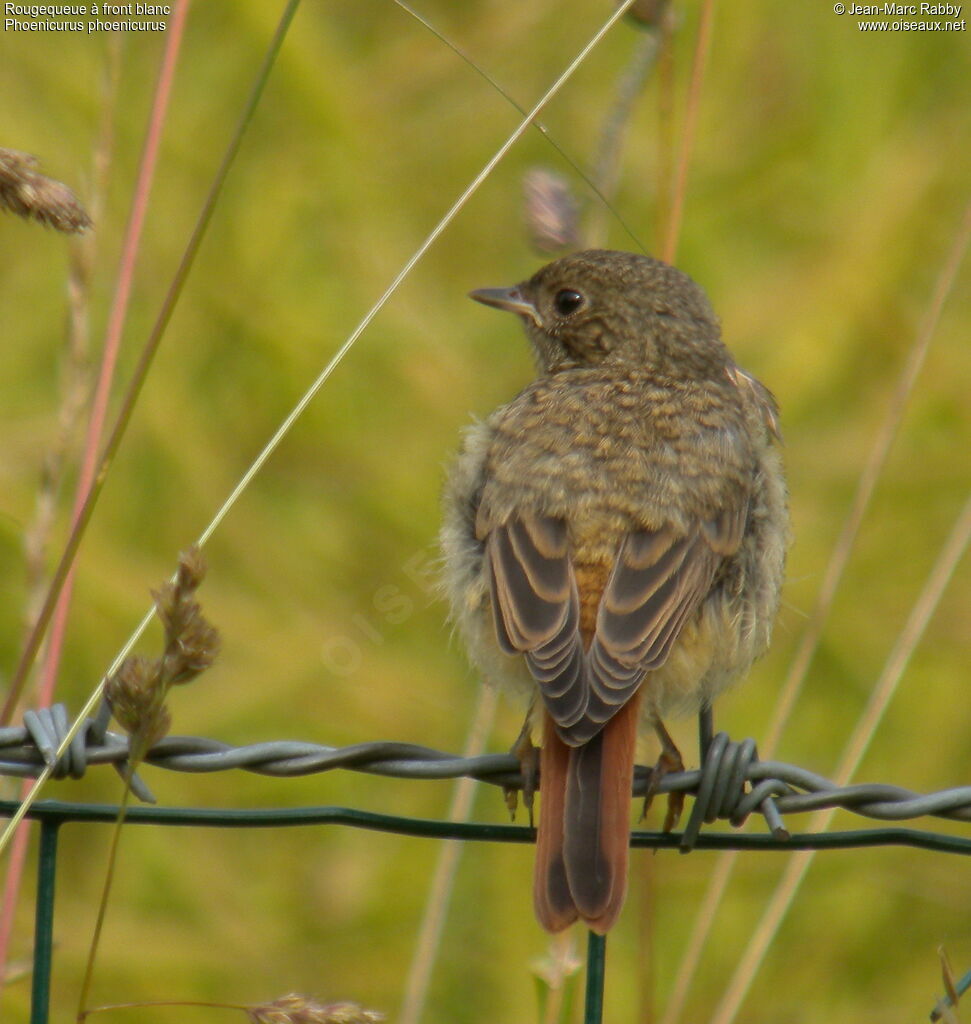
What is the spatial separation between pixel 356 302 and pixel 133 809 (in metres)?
3.04

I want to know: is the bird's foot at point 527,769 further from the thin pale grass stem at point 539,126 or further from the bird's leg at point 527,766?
the thin pale grass stem at point 539,126

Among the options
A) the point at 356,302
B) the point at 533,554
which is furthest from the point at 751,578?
the point at 356,302

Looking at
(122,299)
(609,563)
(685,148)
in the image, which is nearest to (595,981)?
(609,563)

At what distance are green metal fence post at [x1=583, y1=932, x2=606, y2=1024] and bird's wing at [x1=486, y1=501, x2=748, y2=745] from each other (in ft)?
1.22

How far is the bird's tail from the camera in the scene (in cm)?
258

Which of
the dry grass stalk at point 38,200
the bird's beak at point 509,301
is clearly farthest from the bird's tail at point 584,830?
the bird's beak at point 509,301

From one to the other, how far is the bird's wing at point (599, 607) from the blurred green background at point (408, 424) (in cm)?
120

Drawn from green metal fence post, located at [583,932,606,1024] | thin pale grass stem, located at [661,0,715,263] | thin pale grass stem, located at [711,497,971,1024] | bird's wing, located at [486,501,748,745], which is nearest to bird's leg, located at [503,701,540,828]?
bird's wing, located at [486,501,748,745]

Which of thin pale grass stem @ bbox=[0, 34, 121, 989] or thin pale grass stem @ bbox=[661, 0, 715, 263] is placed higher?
thin pale grass stem @ bbox=[661, 0, 715, 263]

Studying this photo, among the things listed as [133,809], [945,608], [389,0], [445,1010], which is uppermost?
[389,0]

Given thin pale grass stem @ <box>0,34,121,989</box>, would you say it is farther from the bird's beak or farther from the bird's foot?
the bird's beak

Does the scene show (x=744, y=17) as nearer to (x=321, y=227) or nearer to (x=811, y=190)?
(x=811, y=190)

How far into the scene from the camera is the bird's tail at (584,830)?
2.58 metres

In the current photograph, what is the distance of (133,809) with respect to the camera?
2.24 meters
